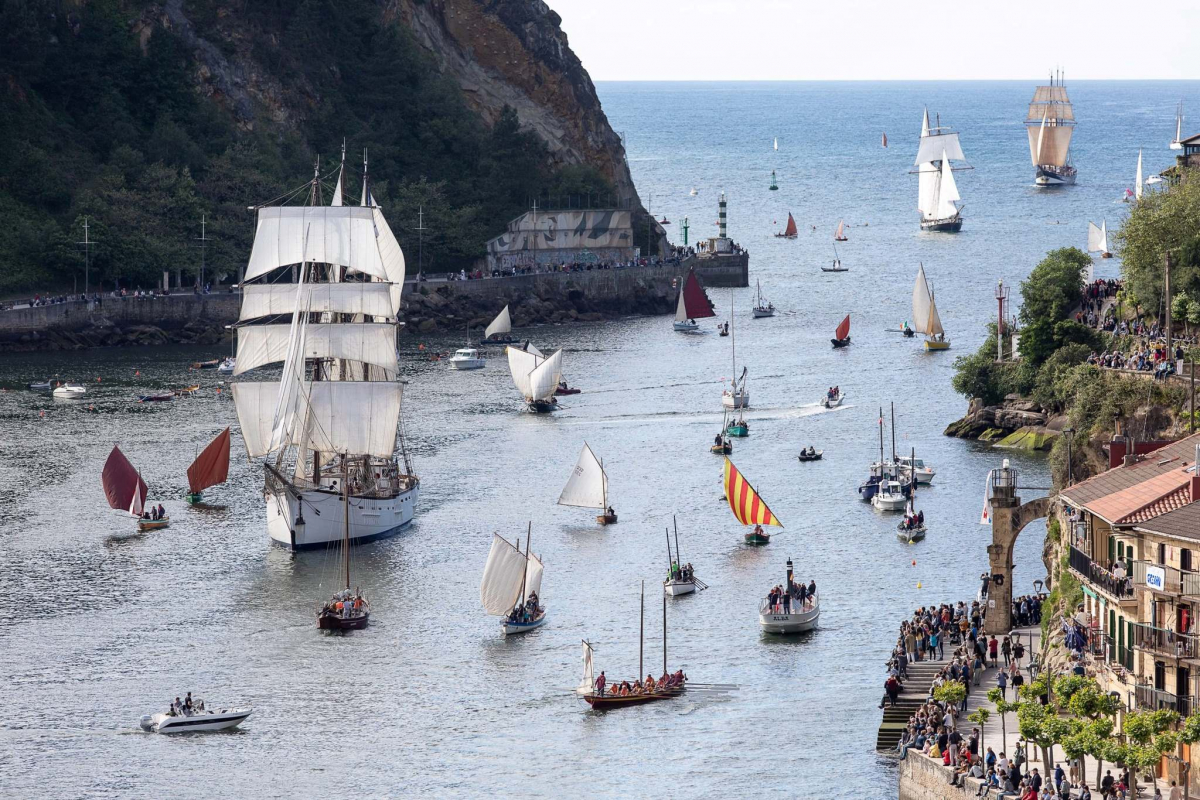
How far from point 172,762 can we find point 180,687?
8.00 meters

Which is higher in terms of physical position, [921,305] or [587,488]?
[921,305]

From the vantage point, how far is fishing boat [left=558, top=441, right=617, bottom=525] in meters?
109

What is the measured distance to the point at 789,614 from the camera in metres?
86.4

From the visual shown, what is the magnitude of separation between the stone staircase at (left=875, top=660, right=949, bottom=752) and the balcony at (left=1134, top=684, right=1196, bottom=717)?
14252mm

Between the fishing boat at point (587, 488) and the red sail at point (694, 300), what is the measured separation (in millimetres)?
76755

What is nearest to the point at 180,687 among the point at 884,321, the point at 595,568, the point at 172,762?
the point at 172,762

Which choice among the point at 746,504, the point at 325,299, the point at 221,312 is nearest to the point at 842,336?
the point at 221,312

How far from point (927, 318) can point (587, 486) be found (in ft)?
214

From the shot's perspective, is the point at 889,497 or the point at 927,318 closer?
the point at 889,497

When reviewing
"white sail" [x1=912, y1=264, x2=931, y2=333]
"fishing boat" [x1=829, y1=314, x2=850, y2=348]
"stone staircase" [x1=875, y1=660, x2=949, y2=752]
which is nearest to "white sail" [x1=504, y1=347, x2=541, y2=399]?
"fishing boat" [x1=829, y1=314, x2=850, y2=348]

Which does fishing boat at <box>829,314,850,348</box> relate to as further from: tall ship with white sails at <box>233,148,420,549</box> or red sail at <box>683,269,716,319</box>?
tall ship with white sails at <box>233,148,420,549</box>

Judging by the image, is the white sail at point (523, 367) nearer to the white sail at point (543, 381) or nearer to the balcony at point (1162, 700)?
the white sail at point (543, 381)

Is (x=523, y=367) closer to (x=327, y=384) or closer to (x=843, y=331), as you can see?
(x=327, y=384)

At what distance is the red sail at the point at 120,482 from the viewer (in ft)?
358
